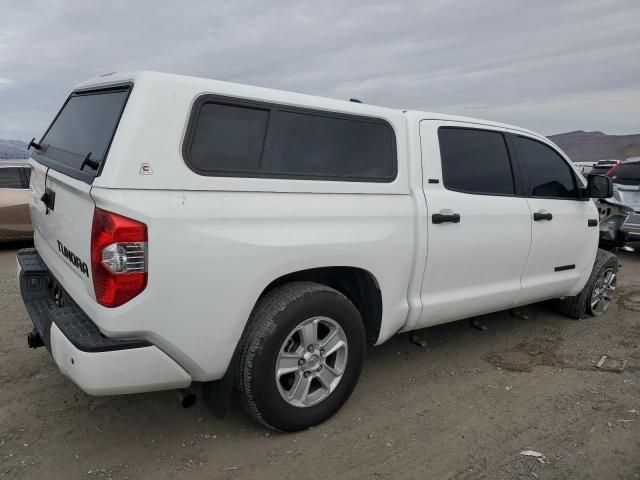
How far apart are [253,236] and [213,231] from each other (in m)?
0.21

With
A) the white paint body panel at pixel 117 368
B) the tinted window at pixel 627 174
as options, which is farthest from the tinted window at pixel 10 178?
the tinted window at pixel 627 174

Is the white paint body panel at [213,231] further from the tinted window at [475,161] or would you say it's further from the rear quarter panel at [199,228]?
the tinted window at [475,161]

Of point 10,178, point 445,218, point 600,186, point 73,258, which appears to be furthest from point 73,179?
point 10,178

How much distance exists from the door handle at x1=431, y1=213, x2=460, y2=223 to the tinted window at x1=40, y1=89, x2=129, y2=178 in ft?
6.36

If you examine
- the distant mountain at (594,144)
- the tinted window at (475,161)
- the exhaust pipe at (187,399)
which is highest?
the distant mountain at (594,144)

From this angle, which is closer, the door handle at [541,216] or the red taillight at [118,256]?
the red taillight at [118,256]

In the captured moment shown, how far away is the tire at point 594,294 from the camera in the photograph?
499cm

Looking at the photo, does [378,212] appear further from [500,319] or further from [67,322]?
[500,319]

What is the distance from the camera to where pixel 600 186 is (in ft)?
14.7

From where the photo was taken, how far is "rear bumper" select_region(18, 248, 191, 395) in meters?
2.27

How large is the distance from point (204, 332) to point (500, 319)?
350 cm

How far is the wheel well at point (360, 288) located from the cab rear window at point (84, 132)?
129 centimetres

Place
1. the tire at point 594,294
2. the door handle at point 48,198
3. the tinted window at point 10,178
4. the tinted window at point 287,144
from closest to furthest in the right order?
the tinted window at point 287,144
the door handle at point 48,198
the tire at point 594,294
the tinted window at point 10,178

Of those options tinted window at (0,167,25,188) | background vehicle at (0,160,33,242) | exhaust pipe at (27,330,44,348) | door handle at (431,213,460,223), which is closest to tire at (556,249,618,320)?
door handle at (431,213,460,223)
